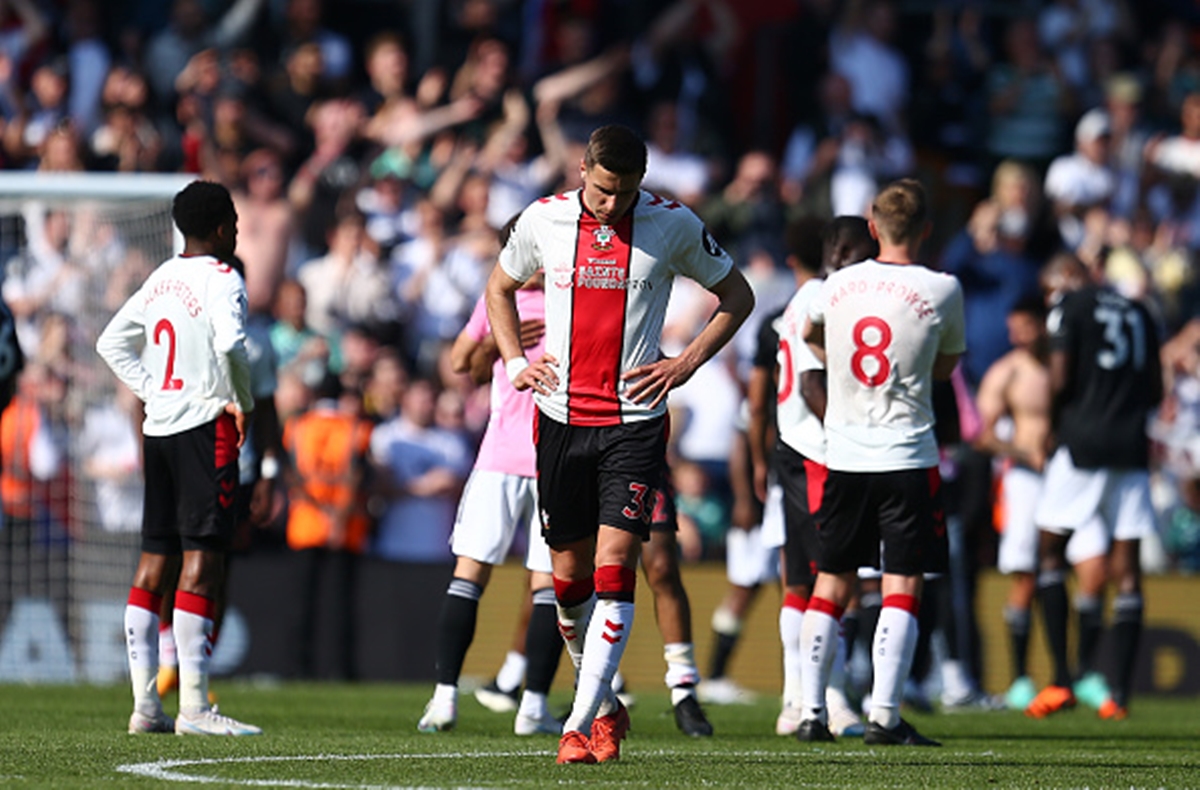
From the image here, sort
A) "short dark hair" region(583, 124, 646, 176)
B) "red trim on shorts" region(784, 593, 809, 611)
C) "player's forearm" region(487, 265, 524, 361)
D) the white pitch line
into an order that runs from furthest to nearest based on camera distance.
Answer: "red trim on shorts" region(784, 593, 809, 611) → "player's forearm" region(487, 265, 524, 361) → "short dark hair" region(583, 124, 646, 176) → the white pitch line

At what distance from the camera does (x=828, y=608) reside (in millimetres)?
9789

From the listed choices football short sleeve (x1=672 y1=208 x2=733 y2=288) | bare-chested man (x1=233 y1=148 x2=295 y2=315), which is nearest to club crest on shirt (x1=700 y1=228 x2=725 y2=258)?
football short sleeve (x1=672 y1=208 x2=733 y2=288)

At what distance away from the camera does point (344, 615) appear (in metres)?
15.9

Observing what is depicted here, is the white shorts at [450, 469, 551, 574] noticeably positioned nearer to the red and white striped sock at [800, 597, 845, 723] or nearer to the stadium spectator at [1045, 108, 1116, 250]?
the red and white striped sock at [800, 597, 845, 723]

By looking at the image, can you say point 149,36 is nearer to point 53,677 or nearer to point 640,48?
point 640,48

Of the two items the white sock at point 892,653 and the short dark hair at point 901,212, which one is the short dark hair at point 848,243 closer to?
the short dark hair at point 901,212

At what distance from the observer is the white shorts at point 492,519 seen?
10.5 metres

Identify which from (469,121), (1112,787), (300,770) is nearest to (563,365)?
(300,770)

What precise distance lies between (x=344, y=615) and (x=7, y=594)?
245 centimetres

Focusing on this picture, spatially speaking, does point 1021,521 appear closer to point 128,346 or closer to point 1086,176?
point 1086,176

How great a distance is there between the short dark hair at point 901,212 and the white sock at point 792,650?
2123 mm

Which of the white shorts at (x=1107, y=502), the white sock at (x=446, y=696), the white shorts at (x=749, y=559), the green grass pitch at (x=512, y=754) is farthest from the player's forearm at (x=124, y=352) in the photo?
the white shorts at (x=1107, y=502)

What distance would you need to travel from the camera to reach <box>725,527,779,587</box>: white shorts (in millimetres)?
13953

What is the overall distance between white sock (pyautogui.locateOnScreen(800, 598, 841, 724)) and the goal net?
6.63 metres
